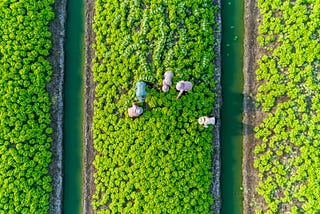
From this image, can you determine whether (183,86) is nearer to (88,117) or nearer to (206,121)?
(206,121)

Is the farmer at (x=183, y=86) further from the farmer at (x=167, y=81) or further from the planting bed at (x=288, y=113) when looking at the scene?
the planting bed at (x=288, y=113)

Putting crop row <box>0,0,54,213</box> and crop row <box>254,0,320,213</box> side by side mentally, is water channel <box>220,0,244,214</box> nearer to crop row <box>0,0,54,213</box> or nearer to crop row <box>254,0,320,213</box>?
crop row <box>254,0,320,213</box>

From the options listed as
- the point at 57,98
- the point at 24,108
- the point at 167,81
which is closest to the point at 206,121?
the point at 167,81

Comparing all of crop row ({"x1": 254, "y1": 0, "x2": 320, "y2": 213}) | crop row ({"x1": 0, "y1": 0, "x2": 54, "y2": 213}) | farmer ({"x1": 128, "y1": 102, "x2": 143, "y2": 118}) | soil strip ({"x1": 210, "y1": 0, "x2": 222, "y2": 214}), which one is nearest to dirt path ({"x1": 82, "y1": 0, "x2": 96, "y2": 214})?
crop row ({"x1": 0, "y1": 0, "x2": 54, "y2": 213})

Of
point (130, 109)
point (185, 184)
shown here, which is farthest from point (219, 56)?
point (185, 184)

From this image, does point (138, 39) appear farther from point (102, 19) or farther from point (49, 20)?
point (49, 20)

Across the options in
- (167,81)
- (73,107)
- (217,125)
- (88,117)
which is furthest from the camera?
(73,107)

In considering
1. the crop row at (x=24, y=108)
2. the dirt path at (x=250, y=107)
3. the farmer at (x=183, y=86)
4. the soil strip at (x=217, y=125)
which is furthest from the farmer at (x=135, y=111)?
the dirt path at (x=250, y=107)
